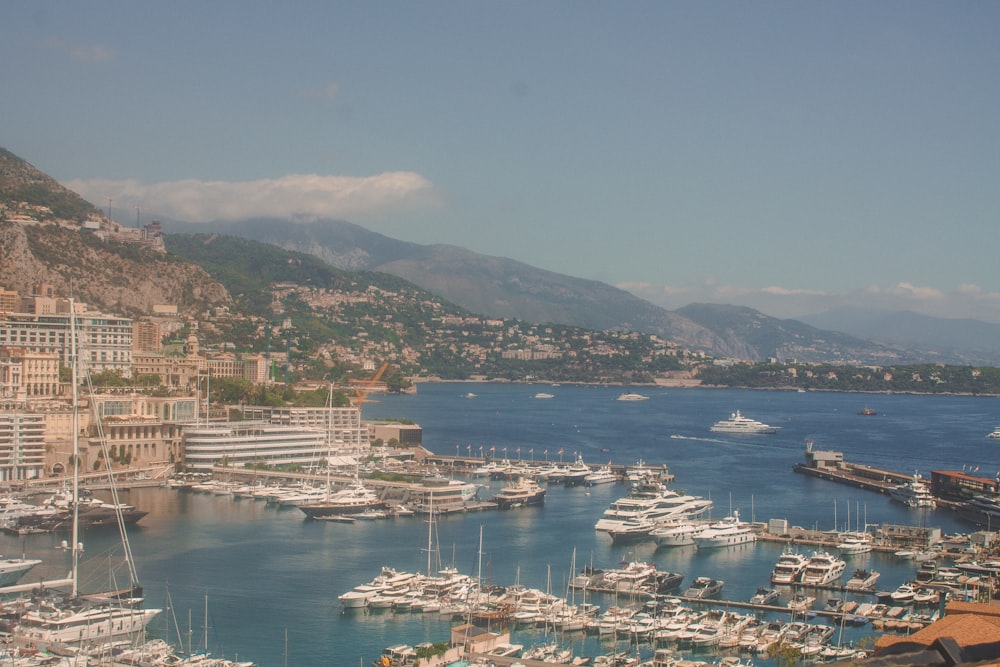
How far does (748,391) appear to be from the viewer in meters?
102

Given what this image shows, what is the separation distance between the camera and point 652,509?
81.0ft

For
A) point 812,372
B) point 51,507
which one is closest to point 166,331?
point 51,507

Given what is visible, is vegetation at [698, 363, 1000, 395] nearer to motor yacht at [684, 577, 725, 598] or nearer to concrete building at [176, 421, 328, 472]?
concrete building at [176, 421, 328, 472]

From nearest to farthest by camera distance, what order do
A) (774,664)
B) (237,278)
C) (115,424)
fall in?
(774,664), (115,424), (237,278)

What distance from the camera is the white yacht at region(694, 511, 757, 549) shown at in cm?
2250

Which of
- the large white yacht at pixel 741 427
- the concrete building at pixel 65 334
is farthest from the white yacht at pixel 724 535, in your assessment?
the large white yacht at pixel 741 427

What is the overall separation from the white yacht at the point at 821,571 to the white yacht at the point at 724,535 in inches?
126

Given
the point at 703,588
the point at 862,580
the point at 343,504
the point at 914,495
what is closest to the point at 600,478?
the point at 914,495

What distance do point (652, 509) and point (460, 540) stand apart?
4.60m

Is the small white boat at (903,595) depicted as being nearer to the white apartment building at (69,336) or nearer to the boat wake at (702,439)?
the white apartment building at (69,336)

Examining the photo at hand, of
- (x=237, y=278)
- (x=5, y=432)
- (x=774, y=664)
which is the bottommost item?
(x=774, y=664)

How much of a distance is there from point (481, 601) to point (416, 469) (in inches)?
704

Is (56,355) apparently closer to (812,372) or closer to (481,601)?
(481,601)

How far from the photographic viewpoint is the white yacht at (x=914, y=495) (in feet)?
95.5
